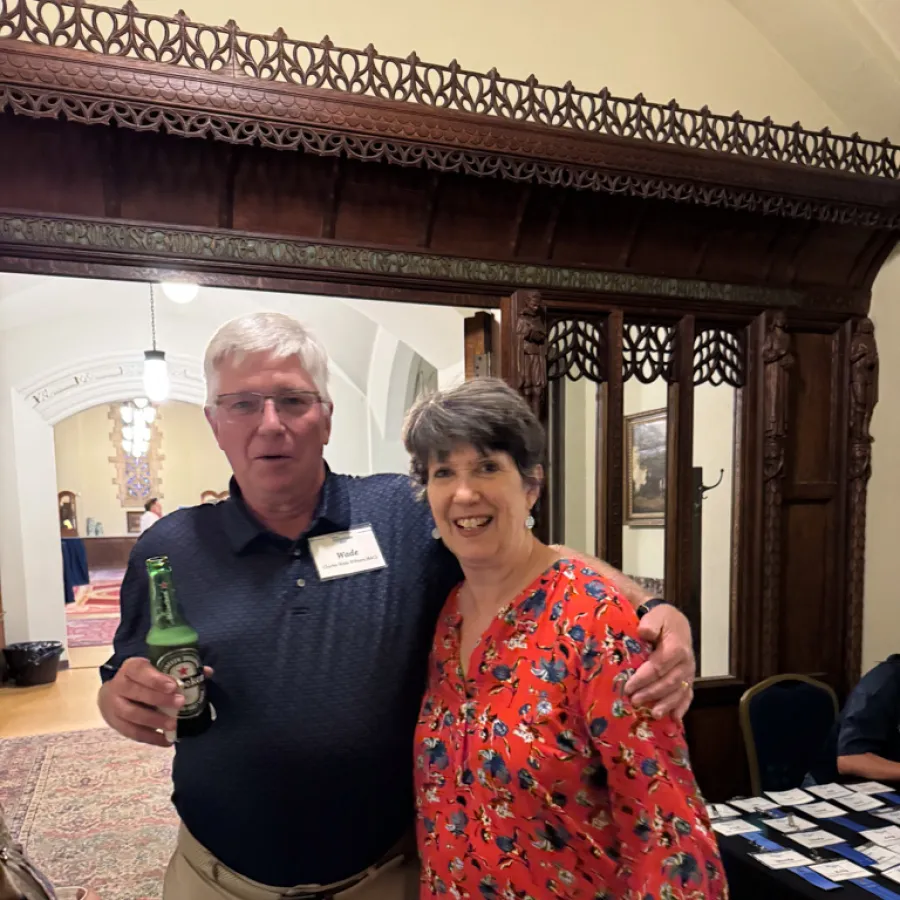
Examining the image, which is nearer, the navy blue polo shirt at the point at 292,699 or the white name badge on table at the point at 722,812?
the navy blue polo shirt at the point at 292,699

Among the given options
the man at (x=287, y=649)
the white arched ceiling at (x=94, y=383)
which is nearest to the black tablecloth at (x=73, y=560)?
the white arched ceiling at (x=94, y=383)

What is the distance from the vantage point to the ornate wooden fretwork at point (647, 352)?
2449 mm

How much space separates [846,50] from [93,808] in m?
4.57

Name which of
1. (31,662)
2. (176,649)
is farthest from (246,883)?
(31,662)

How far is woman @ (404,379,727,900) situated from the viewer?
95 centimetres

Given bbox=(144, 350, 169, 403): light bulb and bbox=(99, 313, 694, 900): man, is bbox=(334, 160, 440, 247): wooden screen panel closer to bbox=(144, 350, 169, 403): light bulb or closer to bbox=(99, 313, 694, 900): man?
bbox=(99, 313, 694, 900): man

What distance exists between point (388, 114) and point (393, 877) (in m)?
1.83

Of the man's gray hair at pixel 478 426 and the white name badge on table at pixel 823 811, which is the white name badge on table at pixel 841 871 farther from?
the man's gray hair at pixel 478 426

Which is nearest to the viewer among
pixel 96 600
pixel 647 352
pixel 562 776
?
pixel 562 776

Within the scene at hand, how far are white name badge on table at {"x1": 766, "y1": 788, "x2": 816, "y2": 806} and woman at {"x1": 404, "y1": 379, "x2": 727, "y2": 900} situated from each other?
3.83 ft

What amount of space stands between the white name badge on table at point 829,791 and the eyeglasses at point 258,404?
5.89ft

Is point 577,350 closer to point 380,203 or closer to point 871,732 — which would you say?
point 380,203

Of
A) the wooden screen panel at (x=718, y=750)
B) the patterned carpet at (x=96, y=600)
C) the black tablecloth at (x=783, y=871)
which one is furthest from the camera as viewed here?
the patterned carpet at (x=96, y=600)

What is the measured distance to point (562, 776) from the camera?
38.8 inches
